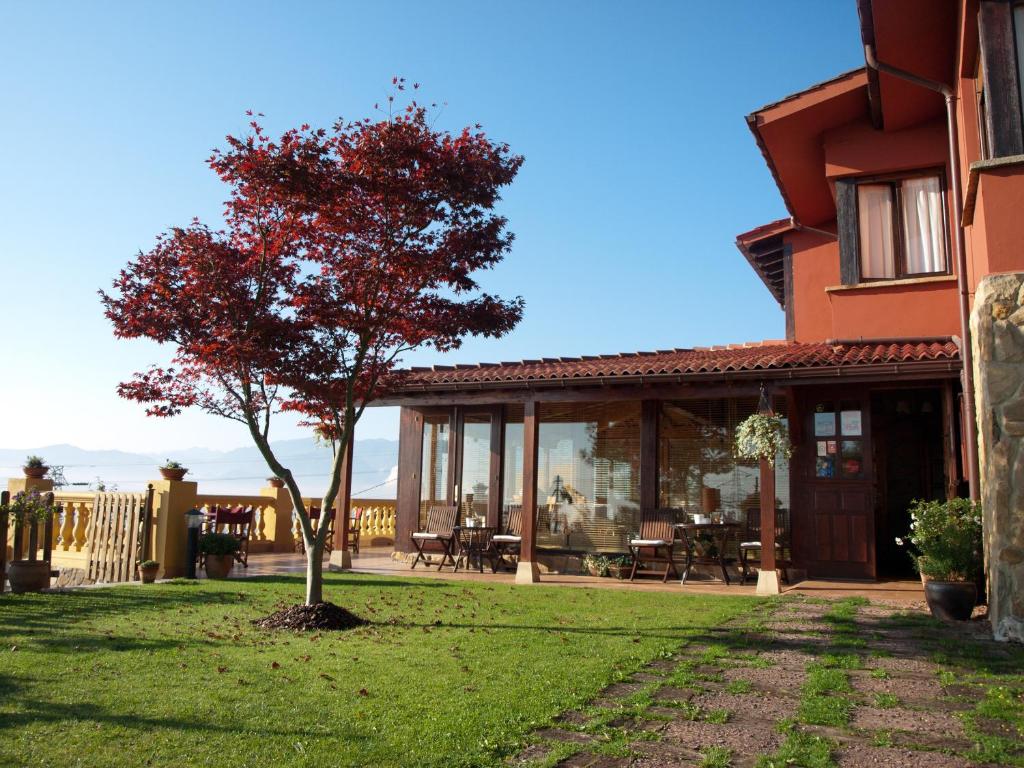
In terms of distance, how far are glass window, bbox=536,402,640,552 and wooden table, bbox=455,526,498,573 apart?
0.85m

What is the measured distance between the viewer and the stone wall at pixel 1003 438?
19.5 feet

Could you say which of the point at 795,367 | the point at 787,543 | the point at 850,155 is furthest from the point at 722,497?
the point at 850,155

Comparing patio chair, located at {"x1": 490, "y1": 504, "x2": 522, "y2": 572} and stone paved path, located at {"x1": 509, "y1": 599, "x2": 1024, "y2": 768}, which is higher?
patio chair, located at {"x1": 490, "y1": 504, "x2": 522, "y2": 572}

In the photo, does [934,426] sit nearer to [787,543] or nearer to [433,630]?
[787,543]

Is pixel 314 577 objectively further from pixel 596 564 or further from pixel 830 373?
pixel 830 373

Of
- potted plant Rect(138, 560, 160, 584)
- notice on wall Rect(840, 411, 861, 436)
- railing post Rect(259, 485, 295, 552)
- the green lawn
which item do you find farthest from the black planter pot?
railing post Rect(259, 485, 295, 552)

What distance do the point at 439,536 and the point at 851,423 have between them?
19.9ft

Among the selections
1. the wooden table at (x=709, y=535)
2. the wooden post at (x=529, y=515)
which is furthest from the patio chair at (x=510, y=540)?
the wooden table at (x=709, y=535)

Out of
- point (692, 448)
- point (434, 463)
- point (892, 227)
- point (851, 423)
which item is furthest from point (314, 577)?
point (892, 227)

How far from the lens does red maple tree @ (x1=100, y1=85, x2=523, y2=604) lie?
22.2ft

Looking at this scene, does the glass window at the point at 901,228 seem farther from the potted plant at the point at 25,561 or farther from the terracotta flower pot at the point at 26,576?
the terracotta flower pot at the point at 26,576

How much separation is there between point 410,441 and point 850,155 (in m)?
8.05

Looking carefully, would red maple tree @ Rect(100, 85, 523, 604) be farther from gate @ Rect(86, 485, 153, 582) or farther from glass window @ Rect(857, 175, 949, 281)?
glass window @ Rect(857, 175, 949, 281)

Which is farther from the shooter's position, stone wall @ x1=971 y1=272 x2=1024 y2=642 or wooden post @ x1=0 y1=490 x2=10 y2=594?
wooden post @ x1=0 y1=490 x2=10 y2=594
